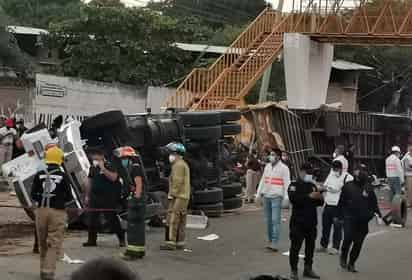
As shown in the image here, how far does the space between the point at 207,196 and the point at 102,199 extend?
498 cm

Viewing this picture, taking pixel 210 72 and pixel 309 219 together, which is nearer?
pixel 309 219

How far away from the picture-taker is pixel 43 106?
1091 inches

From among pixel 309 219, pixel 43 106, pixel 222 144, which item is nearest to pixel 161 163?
pixel 222 144

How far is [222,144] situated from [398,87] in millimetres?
47139

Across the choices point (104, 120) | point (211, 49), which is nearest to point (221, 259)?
point (104, 120)

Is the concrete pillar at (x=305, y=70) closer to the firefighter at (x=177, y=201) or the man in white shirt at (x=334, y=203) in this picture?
the man in white shirt at (x=334, y=203)

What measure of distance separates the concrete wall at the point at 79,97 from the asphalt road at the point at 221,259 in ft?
41.3

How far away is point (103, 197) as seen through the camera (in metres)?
13.4

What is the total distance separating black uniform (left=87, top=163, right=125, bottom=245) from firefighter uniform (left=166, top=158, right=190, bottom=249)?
32.4 inches

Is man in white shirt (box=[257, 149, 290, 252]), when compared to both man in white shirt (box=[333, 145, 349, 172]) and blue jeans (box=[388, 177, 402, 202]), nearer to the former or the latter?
man in white shirt (box=[333, 145, 349, 172])

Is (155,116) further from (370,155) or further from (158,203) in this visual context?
(370,155)

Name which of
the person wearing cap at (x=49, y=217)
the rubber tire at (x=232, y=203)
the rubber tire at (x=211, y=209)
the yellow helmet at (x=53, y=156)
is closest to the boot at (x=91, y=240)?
the yellow helmet at (x=53, y=156)

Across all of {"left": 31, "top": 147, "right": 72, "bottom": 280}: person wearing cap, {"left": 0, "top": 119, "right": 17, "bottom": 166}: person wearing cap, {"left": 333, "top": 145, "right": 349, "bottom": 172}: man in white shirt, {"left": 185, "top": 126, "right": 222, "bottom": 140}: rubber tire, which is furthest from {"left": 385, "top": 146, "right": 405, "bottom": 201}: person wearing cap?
{"left": 31, "top": 147, "right": 72, "bottom": 280}: person wearing cap

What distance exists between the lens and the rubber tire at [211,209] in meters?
18.1
